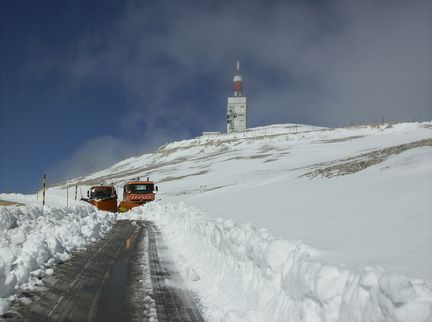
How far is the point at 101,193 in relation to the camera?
32.2 metres

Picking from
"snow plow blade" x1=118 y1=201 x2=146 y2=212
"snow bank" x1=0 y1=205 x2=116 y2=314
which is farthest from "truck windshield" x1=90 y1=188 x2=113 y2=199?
"snow bank" x1=0 y1=205 x2=116 y2=314

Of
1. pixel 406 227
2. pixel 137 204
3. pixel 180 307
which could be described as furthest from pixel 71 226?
pixel 137 204

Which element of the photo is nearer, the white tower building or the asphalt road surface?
the asphalt road surface

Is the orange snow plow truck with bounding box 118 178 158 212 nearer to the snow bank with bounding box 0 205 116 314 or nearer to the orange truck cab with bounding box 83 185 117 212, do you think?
the orange truck cab with bounding box 83 185 117 212

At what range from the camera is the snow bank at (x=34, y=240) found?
8281 millimetres

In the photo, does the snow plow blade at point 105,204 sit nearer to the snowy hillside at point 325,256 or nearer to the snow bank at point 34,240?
the snow bank at point 34,240

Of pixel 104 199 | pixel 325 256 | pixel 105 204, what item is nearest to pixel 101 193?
pixel 104 199

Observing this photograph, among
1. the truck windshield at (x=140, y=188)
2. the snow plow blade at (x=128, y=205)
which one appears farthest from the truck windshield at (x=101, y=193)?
the truck windshield at (x=140, y=188)

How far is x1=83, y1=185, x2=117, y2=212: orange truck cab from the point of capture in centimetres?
3055

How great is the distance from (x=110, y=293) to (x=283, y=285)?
3519mm

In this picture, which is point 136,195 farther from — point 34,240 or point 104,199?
point 34,240

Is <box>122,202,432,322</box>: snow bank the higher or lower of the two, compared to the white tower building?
lower

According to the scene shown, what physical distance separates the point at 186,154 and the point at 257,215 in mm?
103958

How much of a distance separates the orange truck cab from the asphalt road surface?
18.4 m
